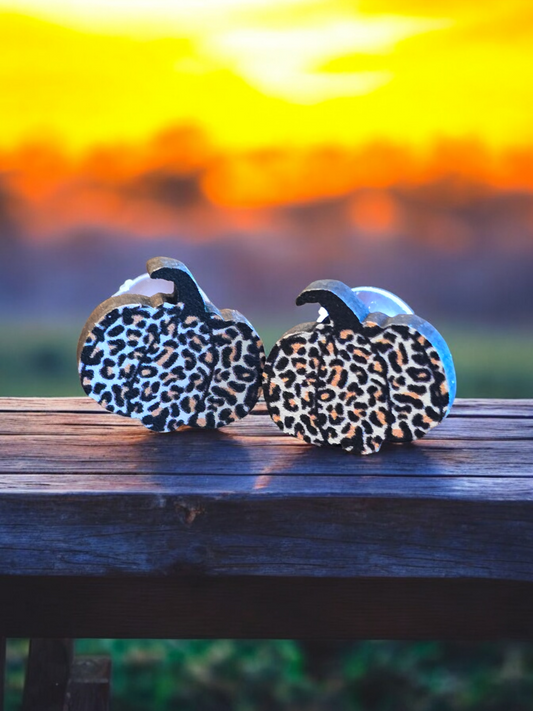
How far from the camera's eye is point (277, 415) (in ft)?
4.59

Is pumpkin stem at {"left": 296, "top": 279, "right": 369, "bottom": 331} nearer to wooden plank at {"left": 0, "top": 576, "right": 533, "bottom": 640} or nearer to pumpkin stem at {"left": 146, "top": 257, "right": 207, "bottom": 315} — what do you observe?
pumpkin stem at {"left": 146, "top": 257, "right": 207, "bottom": 315}

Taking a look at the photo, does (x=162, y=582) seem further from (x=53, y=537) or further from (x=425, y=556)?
(x=425, y=556)

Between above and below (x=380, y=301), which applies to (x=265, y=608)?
below

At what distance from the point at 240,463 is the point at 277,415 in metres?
0.13

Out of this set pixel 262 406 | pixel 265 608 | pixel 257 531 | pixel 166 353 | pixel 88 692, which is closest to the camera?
pixel 257 531

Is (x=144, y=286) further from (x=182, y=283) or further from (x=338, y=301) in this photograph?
(x=338, y=301)

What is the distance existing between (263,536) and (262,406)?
568mm

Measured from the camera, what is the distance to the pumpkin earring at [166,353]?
1.39 m

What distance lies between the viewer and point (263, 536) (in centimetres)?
114

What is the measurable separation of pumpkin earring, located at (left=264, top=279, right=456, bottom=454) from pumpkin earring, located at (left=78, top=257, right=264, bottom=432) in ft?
0.23

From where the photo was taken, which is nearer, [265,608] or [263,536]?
[263,536]

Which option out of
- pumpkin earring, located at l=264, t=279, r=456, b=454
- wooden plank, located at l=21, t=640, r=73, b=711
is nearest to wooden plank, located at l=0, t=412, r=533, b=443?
pumpkin earring, located at l=264, t=279, r=456, b=454

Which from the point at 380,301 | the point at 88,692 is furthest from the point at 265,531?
the point at 88,692

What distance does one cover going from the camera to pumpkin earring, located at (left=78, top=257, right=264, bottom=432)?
1393mm
